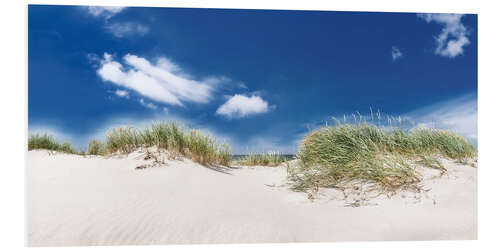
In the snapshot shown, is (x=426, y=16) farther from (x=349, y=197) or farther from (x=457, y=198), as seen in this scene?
(x=349, y=197)

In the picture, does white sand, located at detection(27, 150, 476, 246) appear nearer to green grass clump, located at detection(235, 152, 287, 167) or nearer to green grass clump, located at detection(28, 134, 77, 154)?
green grass clump, located at detection(28, 134, 77, 154)

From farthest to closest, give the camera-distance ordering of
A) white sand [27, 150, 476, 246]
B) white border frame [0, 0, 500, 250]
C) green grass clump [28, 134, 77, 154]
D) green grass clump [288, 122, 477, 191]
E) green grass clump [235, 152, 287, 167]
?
green grass clump [235, 152, 287, 167]
green grass clump [28, 134, 77, 154]
green grass clump [288, 122, 477, 191]
white border frame [0, 0, 500, 250]
white sand [27, 150, 476, 246]

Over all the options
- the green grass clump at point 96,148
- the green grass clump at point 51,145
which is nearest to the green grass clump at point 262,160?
the green grass clump at point 96,148

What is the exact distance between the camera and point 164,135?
4109 millimetres

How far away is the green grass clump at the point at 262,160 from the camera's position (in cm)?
592

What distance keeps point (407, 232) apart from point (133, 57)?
10.5 feet

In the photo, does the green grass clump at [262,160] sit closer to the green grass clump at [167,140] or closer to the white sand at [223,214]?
the green grass clump at [167,140]

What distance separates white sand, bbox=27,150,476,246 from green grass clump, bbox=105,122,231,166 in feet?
3.74

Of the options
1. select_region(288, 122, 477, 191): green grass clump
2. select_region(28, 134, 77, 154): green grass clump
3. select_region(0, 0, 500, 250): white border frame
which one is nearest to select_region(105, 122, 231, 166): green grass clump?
select_region(28, 134, 77, 154): green grass clump

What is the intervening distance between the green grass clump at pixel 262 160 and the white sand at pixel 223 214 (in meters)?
2.97

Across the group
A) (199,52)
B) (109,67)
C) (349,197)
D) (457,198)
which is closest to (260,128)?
(199,52)

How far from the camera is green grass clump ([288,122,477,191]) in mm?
2738

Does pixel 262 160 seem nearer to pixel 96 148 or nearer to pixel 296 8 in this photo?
pixel 96 148

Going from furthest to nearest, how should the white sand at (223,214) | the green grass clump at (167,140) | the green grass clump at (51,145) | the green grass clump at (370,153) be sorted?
the green grass clump at (51,145), the green grass clump at (167,140), the green grass clump at (370,153), the white sand at (223,214)
